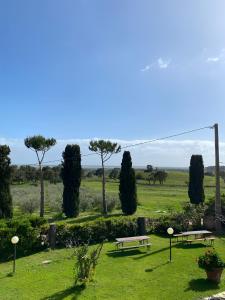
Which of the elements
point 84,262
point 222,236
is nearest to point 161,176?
point 222,236

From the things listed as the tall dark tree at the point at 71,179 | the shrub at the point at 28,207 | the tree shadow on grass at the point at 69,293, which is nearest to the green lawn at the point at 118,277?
the tree shadow on grass at the point at 69,293

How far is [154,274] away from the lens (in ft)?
42.9

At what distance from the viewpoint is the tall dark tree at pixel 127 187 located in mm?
28297

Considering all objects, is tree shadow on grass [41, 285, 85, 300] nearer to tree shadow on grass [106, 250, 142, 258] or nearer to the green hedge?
tree shadow on grass [106, 250, 142, 258]

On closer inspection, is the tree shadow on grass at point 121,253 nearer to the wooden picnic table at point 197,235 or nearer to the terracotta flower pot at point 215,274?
the wooden picnic table at point 197,235

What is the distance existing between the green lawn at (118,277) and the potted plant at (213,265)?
0.82 feet

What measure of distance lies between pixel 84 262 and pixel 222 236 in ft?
33.9

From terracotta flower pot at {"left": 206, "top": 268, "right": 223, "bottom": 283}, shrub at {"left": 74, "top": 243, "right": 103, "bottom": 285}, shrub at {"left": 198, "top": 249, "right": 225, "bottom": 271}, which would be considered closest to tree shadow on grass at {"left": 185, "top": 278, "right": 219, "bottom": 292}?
terracotta flower pot at {"left": 206, "top": 268, "right": 223, "bottom": 283}

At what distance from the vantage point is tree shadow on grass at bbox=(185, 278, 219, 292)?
37.6 feet

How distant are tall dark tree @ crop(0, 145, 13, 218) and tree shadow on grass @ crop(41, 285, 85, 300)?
13395 millimetres

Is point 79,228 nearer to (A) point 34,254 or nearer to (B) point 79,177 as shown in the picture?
(A) point 34,254

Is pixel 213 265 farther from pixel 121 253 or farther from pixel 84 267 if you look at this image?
pixel 121 253

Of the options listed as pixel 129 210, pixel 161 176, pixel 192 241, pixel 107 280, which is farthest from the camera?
pixel 161 176

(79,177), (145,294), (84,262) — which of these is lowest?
(145,294)
